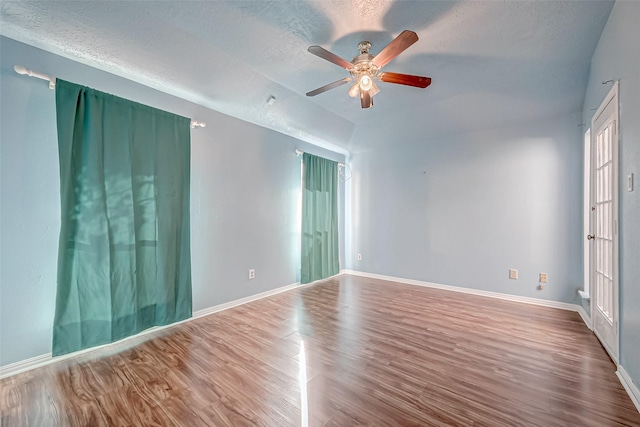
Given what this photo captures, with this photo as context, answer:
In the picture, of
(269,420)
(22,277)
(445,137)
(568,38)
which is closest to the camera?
(269,420)

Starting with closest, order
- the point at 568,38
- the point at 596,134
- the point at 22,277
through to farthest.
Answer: the point at 22,277 → the point at 568,38 → the point at 596,134

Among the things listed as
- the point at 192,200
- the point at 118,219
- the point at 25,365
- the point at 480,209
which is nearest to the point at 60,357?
the point at 25,365

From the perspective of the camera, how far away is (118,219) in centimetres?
227

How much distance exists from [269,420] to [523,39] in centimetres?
339

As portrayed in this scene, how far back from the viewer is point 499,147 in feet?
11.8

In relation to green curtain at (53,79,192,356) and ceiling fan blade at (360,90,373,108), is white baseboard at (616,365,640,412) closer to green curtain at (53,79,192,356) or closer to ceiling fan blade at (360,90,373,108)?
ceiling fan blade at (360,90,373,108)

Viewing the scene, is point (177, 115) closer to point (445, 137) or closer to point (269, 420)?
point (269, 420)

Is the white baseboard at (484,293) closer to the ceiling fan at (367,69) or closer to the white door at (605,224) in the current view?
the white door at (605,224)

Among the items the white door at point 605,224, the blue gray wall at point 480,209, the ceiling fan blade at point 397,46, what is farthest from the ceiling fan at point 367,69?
the blue gray wall at point 480,209

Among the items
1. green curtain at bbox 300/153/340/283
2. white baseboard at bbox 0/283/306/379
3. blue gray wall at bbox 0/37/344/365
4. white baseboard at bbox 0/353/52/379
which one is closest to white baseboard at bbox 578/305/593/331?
green curtain at bbox 300/153/340/283

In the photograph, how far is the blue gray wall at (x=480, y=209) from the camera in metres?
3.17

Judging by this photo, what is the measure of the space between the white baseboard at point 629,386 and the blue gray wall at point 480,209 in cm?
167

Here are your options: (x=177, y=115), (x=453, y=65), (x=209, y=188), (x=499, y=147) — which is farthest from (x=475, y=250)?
(x=177, y=115)

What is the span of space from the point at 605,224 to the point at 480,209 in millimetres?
1534
